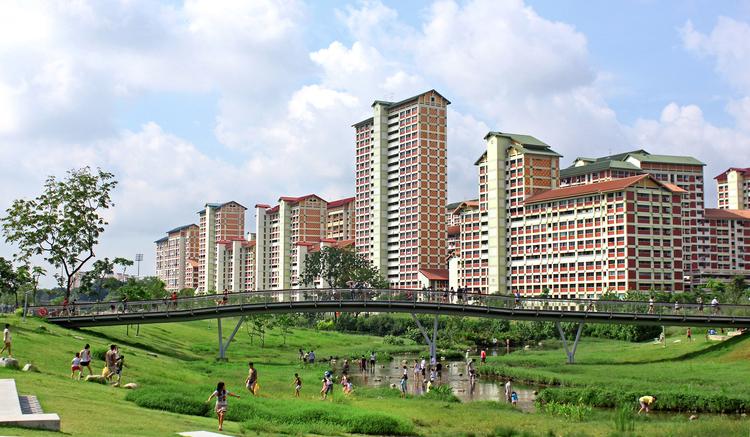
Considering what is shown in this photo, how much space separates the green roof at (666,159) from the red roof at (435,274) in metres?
51.4

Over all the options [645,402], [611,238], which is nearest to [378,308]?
[645,402]

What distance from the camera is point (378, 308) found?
60.2 metres

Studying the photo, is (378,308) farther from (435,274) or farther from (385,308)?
(435,274)

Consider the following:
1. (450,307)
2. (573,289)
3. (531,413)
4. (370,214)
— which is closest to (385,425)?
(531,413)

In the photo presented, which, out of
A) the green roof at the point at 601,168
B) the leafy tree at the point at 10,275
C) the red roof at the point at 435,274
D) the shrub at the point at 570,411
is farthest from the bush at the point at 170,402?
the green roof at the point at 601,168

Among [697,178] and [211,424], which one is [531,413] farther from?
[697,178]

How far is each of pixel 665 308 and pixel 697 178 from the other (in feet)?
380

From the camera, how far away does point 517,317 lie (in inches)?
2468

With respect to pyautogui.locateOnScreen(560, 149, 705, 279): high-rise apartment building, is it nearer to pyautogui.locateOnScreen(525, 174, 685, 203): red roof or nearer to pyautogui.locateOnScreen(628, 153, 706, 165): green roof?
pyautogui.locateOnScreen(628, 153, 706, 165): green roof

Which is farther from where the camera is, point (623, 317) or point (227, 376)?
point (623, 317)

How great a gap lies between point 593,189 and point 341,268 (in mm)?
60596

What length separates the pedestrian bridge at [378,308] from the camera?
59031mm

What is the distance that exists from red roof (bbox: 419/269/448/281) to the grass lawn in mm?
82278

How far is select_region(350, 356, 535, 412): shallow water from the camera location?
162ft
